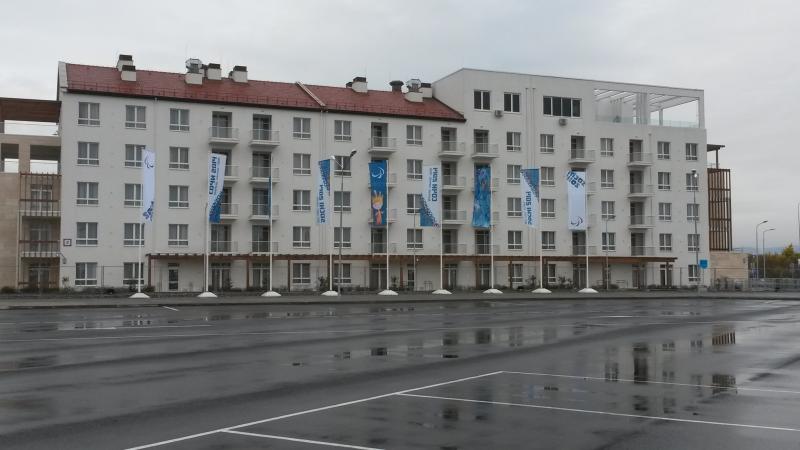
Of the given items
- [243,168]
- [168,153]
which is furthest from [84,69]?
[243,168]

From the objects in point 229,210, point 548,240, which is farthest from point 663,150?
point 229,210

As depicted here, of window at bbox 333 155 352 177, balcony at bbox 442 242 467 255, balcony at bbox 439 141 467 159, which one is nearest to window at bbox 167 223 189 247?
window at bbox 333 155 352 177

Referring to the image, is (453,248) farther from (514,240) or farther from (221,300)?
(221,300)

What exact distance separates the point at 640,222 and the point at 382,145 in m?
27.9

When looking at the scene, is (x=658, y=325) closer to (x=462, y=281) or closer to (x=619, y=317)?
(x=619, y=317)

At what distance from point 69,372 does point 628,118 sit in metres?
69.5

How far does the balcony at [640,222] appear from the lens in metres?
72.1

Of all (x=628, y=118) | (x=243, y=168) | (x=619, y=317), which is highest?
(x=628, y=118)

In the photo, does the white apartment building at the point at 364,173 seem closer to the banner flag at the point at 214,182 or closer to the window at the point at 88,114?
the window at the point at 88,114

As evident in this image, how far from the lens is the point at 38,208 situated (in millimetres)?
54656

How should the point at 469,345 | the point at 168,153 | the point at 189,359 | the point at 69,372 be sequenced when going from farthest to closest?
the point at 168,153 < the point at 469,345 < the point at 189,359 < the point at 69,372

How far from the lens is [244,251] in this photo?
58344 mm

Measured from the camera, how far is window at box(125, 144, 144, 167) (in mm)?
55500

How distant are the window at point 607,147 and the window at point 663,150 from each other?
18.4 feet
